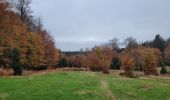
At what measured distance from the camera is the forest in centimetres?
2595

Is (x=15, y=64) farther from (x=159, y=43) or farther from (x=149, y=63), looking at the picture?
(x=159, y=43)

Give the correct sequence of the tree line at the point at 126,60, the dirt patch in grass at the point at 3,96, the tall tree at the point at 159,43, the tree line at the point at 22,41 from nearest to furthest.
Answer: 1. the dirt patch in grass at the point at 3,96
2. the tree line at the point at 22,41
3. the tree line at the point at 126,60
4. the tall tree at the point at 159,43

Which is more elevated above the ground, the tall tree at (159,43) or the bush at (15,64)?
the tall tree at (159,43)

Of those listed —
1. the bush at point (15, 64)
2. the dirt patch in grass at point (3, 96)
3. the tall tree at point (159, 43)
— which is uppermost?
the tall tree at point (159, 43)

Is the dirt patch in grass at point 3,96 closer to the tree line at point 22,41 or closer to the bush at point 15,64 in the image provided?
the tree line at point 22,41

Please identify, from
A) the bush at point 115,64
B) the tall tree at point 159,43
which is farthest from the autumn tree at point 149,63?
the tall tree at point 159,43

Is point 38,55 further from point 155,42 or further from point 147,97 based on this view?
point 155,42

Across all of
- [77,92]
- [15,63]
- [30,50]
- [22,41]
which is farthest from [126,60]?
[77,92]

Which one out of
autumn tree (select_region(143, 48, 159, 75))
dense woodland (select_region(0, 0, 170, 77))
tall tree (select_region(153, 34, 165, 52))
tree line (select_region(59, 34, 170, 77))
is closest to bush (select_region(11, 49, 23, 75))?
dense woodland (select_region(0, 0, 170, 77))

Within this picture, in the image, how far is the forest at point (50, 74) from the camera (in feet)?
85.1

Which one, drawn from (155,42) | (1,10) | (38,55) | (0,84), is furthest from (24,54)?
(155,42)

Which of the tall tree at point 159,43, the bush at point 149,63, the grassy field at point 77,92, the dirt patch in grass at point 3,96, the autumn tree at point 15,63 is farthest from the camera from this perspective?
the tall tree at point 159,43

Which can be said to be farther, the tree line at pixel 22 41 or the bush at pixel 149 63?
the bush at pixel 149 63

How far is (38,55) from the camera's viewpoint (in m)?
68.5
